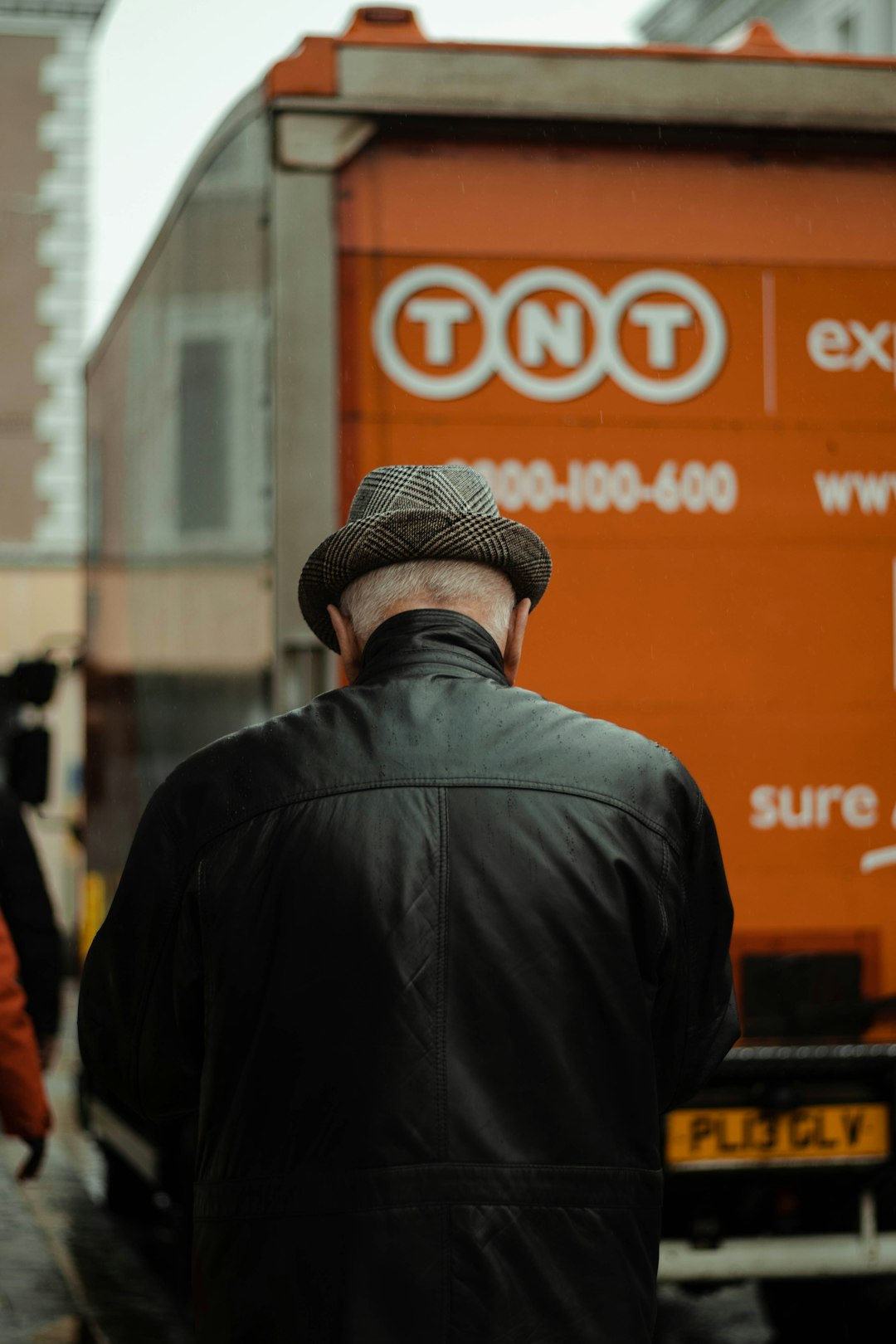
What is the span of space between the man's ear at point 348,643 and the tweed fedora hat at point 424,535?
22mm

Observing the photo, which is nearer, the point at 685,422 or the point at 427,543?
the point at 427,543

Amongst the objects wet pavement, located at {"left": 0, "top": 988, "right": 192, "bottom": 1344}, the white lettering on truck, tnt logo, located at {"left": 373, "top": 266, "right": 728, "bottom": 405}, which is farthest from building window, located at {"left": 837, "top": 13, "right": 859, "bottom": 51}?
the white lettering on truck

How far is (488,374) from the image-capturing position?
13.6 ft

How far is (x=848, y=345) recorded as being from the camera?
4250 mm

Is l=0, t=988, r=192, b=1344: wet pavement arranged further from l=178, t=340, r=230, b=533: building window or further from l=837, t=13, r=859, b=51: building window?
l=837, t=13, r=859, b=51: building window

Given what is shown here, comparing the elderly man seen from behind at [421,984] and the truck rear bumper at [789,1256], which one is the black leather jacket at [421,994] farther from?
the truck rear bumper at [789,1256]

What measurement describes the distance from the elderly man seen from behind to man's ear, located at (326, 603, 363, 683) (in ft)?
0.29

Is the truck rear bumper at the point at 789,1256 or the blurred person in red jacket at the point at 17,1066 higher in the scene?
the blurred person in red jacket at the point at 17,1066

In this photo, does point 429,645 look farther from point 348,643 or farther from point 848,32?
point 848,32

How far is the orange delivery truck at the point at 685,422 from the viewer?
4.12 m

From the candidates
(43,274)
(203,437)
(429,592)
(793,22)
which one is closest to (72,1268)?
(203,437)

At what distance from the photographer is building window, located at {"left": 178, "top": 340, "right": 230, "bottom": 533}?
4684 millimetres

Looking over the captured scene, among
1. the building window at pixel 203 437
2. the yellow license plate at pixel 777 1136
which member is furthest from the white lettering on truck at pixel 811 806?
the building window at pixel 203 437

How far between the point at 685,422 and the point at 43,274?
21.6 meters
